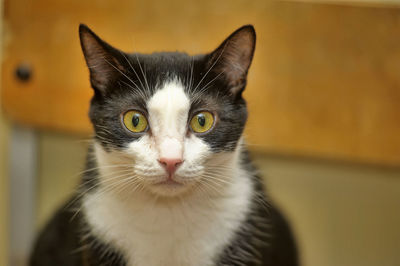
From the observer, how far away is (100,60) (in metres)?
0.89

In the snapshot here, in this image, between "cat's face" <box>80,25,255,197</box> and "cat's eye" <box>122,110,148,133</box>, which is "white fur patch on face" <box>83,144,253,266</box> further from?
"cat's eye" <box>122,110,148,133</box>

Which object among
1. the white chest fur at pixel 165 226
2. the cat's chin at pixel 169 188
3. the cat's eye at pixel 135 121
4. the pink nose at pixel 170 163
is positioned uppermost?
the cat's eye at pixel 135 121

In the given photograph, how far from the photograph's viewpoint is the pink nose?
0.82m

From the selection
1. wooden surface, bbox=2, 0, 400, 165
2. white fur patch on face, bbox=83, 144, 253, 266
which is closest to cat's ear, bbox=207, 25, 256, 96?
white fur patch on face, bbox=83, 144, 253, 266

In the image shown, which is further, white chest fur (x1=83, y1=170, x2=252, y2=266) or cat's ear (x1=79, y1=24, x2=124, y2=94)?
white chest fur (x1=83, y1=170, x2=252, y2=266)

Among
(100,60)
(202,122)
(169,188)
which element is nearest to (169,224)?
(169,188)

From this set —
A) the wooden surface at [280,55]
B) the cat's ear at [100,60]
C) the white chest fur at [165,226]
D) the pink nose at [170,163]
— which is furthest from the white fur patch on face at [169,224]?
the wooden surface at [280,55]

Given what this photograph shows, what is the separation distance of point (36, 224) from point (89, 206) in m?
1.01

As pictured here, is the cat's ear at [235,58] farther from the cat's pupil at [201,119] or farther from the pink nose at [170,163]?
the pink nose at [170,163]

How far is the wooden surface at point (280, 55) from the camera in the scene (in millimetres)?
1419

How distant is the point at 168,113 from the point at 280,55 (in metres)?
0.72

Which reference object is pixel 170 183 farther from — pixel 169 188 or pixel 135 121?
pixel 135 121

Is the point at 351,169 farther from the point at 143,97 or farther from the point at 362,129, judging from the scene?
the point at 143,97

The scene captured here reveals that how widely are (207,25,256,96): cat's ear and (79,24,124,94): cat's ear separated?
18cm
